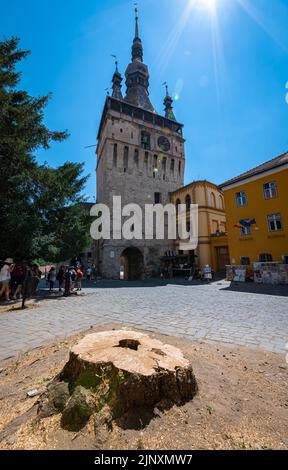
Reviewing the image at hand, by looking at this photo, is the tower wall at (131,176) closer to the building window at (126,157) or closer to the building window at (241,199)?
the building window at (126,157)

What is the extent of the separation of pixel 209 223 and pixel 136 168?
1176 centimetres

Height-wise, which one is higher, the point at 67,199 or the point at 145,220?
the point at 145,220

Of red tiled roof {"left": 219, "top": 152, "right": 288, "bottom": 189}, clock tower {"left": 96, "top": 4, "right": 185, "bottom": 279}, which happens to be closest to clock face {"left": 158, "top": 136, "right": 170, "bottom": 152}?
clock tower {"left": 96, "top": 4, "right": 185, "bottom": 279}

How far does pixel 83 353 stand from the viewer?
228cm

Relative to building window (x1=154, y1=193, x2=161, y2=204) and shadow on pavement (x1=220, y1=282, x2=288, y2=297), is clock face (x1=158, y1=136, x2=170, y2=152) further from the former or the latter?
shadow on pavement (x1=220, y1=282, x2=288, y2=297)

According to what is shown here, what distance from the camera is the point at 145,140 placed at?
2853 centimetres

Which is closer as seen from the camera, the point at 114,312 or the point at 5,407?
the point at 5,407

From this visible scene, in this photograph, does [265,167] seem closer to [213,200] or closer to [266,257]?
Result: [266,257]

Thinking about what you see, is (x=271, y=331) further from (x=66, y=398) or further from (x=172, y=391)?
(x=66, y=398)

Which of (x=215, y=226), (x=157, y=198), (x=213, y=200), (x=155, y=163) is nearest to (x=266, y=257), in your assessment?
(x=215, y=226)

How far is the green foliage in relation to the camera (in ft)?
31.4
